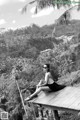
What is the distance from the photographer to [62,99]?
573cm

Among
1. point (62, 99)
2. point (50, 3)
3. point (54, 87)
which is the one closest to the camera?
point (62, 99)

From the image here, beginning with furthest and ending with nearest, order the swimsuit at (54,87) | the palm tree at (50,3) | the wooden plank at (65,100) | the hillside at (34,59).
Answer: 1. the hillside at (34,59)
2. the palm tree at (50,3)
3. the swimsuit at (54,87)
4. the wooden plank at (65,100)

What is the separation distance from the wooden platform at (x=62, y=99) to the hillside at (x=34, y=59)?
869 millimetres

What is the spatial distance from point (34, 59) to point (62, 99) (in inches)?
2022

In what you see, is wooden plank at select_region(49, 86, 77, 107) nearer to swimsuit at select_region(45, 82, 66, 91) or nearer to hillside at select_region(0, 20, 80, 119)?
swimsuit at select_region(45, 82, 66, 91)

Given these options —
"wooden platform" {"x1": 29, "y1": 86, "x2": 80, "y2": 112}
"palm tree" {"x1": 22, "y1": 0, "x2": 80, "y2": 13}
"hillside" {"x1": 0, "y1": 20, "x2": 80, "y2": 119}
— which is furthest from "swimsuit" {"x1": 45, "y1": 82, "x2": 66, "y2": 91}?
"palm tree" {"x1": 22, "y1": 0, "x2": 80, "y2": 13}

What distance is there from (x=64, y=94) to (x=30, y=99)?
0.96 metres

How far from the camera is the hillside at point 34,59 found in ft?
50.7

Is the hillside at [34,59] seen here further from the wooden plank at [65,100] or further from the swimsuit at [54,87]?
the wooden plank at [65,100]

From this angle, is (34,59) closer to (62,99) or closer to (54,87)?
(54,87)

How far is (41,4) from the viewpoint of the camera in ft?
38.9

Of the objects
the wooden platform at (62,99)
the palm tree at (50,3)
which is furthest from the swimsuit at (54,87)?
the palm tree at (50,3)

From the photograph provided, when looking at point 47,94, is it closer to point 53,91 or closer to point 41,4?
point 53,91

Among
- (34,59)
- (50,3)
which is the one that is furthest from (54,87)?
(34,59)
